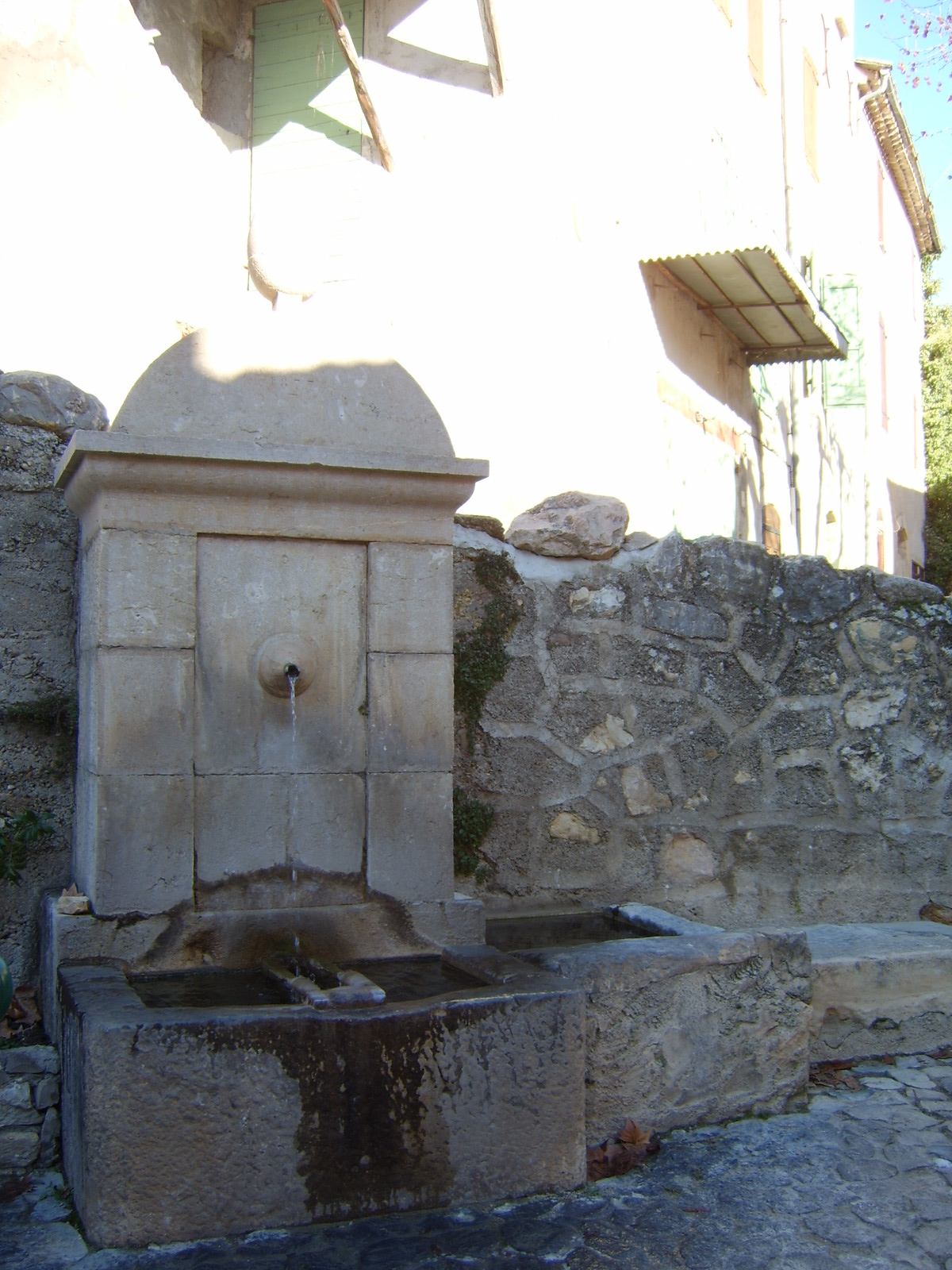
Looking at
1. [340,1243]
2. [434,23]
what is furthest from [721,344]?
[340,1243]

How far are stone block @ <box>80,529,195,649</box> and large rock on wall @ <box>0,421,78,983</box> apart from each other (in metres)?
0.39

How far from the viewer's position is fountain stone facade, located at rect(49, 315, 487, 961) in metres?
3.14

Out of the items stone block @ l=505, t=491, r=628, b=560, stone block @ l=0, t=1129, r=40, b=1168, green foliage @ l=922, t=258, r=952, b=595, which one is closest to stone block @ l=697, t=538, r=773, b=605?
stone block @ l=505, t=491, r=628, b=560

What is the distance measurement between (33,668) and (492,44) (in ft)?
20.8

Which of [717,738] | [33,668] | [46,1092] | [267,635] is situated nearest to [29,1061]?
[46,1092]

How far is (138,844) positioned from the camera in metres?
3.13

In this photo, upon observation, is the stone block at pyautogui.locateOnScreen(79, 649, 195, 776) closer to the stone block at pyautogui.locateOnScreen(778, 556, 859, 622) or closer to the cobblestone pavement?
the cobblestone pavement

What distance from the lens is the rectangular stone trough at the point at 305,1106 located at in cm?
251

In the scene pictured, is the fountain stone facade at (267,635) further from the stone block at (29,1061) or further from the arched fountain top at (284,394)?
the stone block at (29,1061)

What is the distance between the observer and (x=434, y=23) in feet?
28.1

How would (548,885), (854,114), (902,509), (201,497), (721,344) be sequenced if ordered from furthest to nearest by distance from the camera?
(902,509) < (854,114) < (721,344) < (548,885) < (201,497)

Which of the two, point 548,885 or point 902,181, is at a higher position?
point 902,181

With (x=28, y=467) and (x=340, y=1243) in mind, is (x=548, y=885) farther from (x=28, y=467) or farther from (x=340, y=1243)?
(x=28, y=467)

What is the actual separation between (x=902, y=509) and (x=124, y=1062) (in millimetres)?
15277
